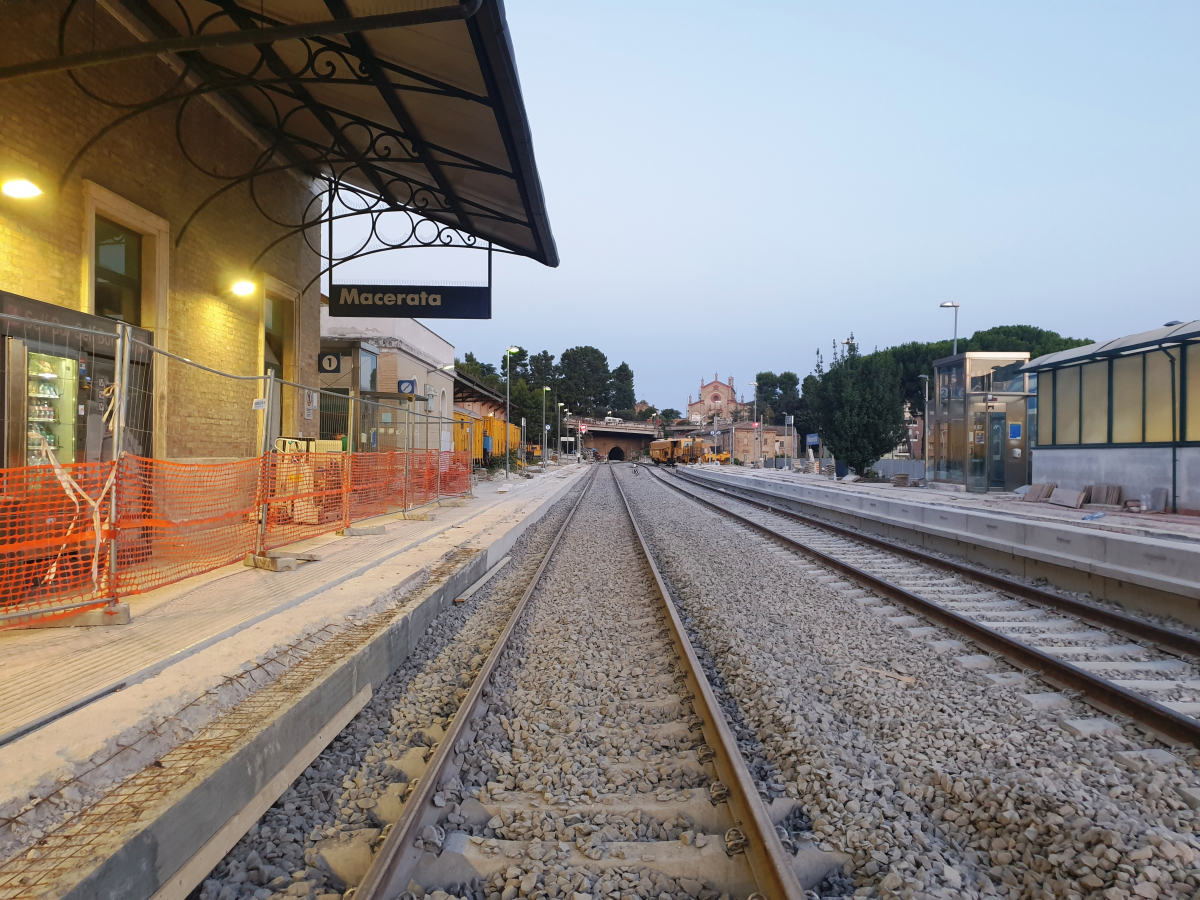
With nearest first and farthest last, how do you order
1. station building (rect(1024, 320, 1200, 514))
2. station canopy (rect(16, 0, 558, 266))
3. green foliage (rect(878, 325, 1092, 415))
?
1. station canopy (rect(16, 0, 558, 266))
2. station building (rect(1024, 320, 1200, 514))
3. green foliage (rect(878, 325, 1092, 415))

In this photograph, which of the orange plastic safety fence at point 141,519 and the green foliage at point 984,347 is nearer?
the orange plastic safety fence at point 141,519

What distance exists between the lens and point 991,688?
486 cm

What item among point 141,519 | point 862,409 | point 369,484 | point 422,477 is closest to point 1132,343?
point 862,409

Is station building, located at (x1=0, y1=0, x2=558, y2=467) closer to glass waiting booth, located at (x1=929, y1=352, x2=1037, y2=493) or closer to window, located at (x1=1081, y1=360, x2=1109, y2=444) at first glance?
window, located at (x1=1081, y1=360, x2=1109, y2=444)

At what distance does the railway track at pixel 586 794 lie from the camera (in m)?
2.73

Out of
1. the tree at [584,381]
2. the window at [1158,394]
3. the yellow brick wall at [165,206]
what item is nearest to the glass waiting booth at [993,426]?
the window at [1158,394]

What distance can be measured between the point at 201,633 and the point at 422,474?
36.8ft

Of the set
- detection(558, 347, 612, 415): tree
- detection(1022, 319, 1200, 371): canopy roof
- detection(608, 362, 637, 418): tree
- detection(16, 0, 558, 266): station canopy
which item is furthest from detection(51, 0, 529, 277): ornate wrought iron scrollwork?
detection(608, 362, 637, 418): tree

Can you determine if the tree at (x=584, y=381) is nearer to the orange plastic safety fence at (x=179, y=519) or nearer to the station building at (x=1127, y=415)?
the station building at (x=1127, y=415)

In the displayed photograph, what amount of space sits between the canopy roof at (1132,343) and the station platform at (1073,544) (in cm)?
414

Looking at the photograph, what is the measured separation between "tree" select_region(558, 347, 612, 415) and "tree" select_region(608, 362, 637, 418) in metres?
2.17

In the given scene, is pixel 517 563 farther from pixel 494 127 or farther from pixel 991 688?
pixel 991 688

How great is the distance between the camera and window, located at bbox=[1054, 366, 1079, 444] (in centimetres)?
1922

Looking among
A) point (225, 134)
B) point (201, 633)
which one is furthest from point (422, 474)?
point (201, 633)
